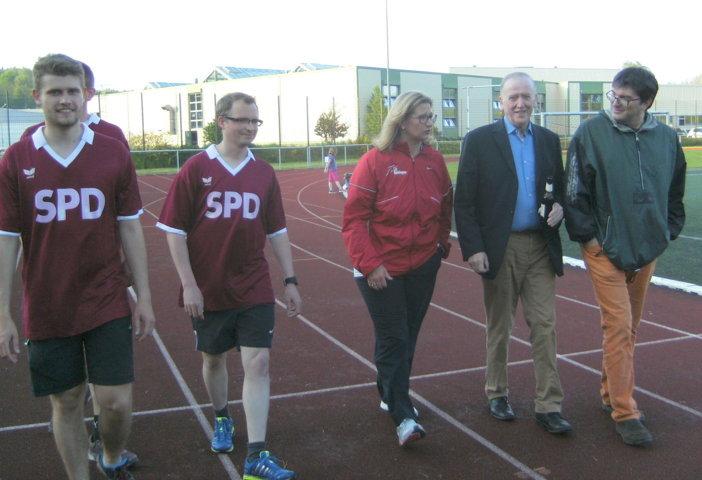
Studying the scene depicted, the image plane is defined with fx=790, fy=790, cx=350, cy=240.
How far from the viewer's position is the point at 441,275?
9.91 m

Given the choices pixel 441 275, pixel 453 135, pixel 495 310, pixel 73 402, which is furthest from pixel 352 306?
pixel 453 135

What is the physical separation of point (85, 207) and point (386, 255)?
178 cm

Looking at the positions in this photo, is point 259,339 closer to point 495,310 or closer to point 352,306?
point 495,310

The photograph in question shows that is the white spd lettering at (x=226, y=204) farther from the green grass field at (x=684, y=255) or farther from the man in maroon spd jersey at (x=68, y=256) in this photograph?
the green grass field at (x=684, y=255)

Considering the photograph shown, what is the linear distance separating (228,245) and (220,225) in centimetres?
11

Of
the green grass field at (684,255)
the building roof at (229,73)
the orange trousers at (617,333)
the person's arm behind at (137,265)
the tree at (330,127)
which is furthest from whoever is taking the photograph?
the building roof at (229,73)

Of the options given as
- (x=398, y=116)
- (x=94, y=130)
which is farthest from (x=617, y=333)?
(x=94, y=130)

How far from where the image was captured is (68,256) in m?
3.29

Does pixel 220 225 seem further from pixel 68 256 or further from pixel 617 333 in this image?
pixel 617 333

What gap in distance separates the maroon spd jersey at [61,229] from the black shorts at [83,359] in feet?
0.17

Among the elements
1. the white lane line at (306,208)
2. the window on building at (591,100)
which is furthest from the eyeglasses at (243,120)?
the window on building at (591,100)

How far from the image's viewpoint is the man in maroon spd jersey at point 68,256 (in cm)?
324

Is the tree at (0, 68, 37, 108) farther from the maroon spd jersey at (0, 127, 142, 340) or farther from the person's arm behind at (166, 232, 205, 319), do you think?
the maroon spd jersey at (0, 127, 142, 340)

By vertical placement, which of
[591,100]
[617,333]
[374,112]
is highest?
[591,100]
